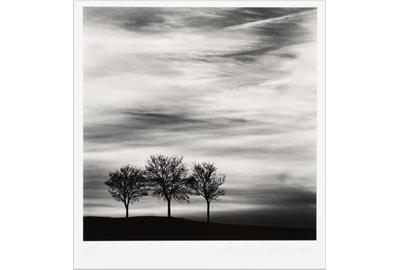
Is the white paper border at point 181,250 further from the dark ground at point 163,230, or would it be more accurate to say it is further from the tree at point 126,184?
the tree at point 126,184

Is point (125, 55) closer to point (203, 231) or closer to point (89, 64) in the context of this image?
point (89, 64)

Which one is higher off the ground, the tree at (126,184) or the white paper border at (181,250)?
the tree at (126,184)

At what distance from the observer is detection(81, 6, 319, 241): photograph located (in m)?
7.66

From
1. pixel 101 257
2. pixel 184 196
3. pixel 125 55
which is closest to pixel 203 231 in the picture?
pixel 184 196

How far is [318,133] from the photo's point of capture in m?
7.73

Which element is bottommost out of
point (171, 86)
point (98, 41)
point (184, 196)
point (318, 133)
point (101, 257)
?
point (101, 257)

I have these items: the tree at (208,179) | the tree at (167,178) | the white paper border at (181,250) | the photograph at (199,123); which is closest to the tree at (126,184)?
the photograph at (199,123)

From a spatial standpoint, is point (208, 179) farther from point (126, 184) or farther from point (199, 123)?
point (126, 184)

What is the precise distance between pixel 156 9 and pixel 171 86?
0.97 metres

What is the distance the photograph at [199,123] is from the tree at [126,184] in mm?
12

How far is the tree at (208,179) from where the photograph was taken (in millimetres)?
7676

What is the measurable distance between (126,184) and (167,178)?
0.50 metres

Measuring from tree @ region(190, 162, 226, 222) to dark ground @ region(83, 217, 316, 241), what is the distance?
21 centimetres

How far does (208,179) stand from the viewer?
7664 mm
